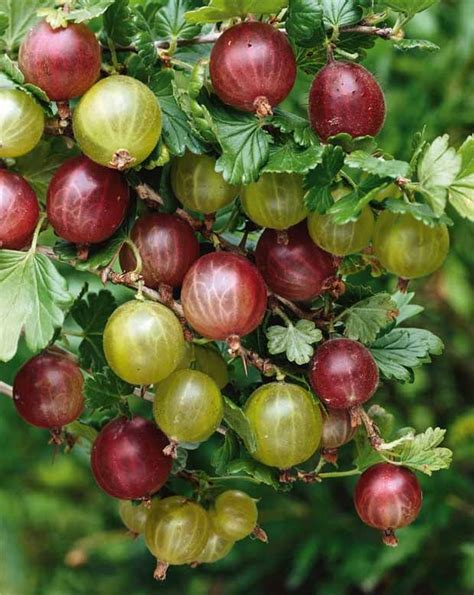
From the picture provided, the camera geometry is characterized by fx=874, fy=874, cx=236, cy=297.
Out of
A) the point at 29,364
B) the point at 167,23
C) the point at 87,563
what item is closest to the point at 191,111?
the point at 167,23

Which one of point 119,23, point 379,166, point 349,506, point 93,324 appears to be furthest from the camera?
point 349,506

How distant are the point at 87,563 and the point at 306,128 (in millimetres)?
1274

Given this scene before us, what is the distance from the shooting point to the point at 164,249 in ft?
2.08

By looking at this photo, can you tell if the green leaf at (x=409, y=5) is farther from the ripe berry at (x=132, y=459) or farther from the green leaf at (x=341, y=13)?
the ripe berry at (x=132, y=459)

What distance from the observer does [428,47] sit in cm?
65

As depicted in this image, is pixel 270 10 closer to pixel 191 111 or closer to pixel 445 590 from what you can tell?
pixel 191 111

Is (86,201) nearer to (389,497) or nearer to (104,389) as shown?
(104,389)

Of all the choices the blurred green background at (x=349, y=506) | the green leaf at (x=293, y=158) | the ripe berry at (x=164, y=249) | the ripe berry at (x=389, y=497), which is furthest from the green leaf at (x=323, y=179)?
the blurred green background at (x=349, y=506)

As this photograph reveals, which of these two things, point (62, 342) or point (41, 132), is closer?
point (41, 132)

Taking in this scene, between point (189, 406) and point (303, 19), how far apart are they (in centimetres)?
28

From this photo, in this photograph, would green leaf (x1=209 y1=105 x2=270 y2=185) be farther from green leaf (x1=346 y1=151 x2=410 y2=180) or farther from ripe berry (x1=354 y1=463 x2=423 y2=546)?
ripe berry (x1=354 y1=463 x2=423 y2=546)

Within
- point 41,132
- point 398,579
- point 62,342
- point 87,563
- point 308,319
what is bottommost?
point 87,563

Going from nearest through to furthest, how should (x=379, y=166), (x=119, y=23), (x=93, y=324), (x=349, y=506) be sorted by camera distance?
(x=379, y=166) < (x=119, y=23) < (x=93, y=324) < (x=349, y=506)

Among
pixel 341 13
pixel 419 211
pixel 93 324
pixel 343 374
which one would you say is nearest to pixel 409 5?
pixel 341 13
